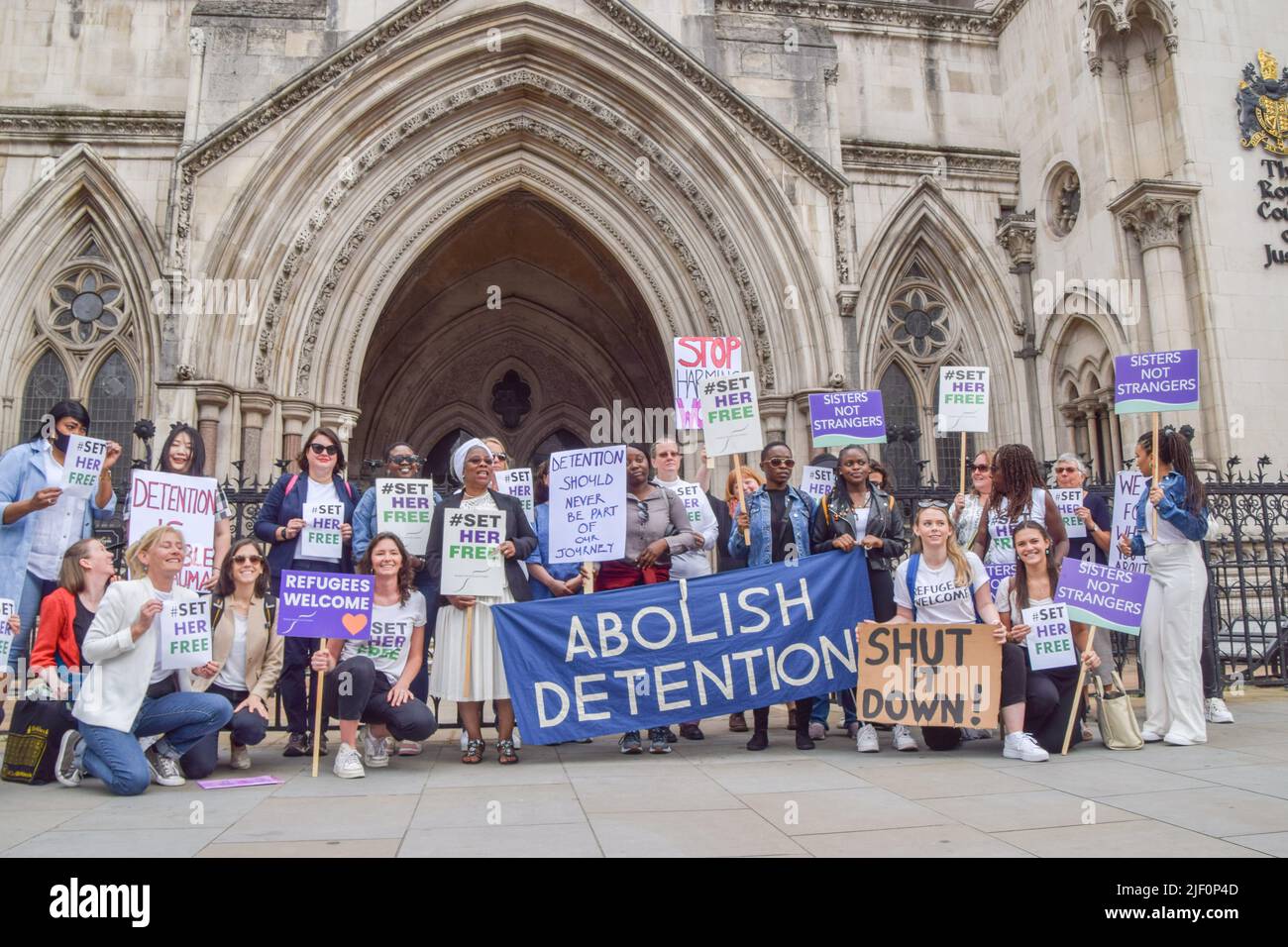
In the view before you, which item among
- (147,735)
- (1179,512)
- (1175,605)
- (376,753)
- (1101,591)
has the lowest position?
(376,753)

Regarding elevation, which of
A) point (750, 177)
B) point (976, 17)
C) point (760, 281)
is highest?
point (976, 17)


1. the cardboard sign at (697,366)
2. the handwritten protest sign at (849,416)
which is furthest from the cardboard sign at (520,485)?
the handwritten protest sign at (849,416)

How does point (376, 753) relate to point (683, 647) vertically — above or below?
below

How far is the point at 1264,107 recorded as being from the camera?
14.3 meters

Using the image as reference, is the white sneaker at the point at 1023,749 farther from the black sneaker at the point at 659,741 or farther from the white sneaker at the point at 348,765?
the white sneaker at the point at 348,765

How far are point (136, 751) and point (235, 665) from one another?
102 centimetres

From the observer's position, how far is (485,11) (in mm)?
14359

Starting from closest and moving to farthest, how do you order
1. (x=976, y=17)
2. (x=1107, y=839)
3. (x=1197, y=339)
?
(x=1107, y=839) < (x=1197, y=339) < (x=976, y=17)

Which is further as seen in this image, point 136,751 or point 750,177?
point 750,177

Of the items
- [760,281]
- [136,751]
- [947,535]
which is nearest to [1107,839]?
[947,535]

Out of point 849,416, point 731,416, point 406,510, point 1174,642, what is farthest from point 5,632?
point 1174,642

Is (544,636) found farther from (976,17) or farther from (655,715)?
(976,17)

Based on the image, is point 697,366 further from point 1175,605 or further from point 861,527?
point 1175,605

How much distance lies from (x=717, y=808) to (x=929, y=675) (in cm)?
232
